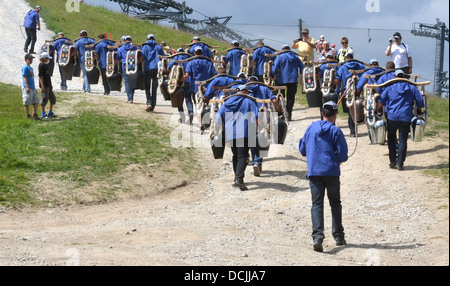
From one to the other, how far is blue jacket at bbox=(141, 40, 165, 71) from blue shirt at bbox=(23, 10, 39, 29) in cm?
912

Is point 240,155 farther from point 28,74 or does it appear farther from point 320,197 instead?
point 28,74

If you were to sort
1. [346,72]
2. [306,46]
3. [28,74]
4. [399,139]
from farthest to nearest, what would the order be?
[306,46], [346,72], [28,74], [399,139]

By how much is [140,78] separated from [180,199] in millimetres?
7619

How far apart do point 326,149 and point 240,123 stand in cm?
413

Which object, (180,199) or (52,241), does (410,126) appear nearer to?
(180,199)

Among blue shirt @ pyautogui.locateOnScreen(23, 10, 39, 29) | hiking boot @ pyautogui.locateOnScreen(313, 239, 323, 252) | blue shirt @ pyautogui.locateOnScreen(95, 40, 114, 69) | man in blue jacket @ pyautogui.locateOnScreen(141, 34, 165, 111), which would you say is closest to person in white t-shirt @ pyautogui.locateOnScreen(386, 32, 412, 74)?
man in blue jacket @ pyautogui.locateOnScreen(141, 34, 165, 111)

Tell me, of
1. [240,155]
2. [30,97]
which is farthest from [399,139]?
[30,97]

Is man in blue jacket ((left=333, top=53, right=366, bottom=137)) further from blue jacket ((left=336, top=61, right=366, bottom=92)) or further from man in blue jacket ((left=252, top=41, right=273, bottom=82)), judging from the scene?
man in blue jacket ((left=252, top=41, right=273, bottom=82))

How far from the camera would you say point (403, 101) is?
1546 cm

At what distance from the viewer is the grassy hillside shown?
3762cm

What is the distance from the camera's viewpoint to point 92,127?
752 inches

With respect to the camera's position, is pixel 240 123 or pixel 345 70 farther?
pixel 345 70

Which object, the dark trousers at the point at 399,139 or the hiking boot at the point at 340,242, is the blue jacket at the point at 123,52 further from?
the hiking boot at the point at 340,242

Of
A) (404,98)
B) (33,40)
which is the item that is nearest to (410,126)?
(404,98)
